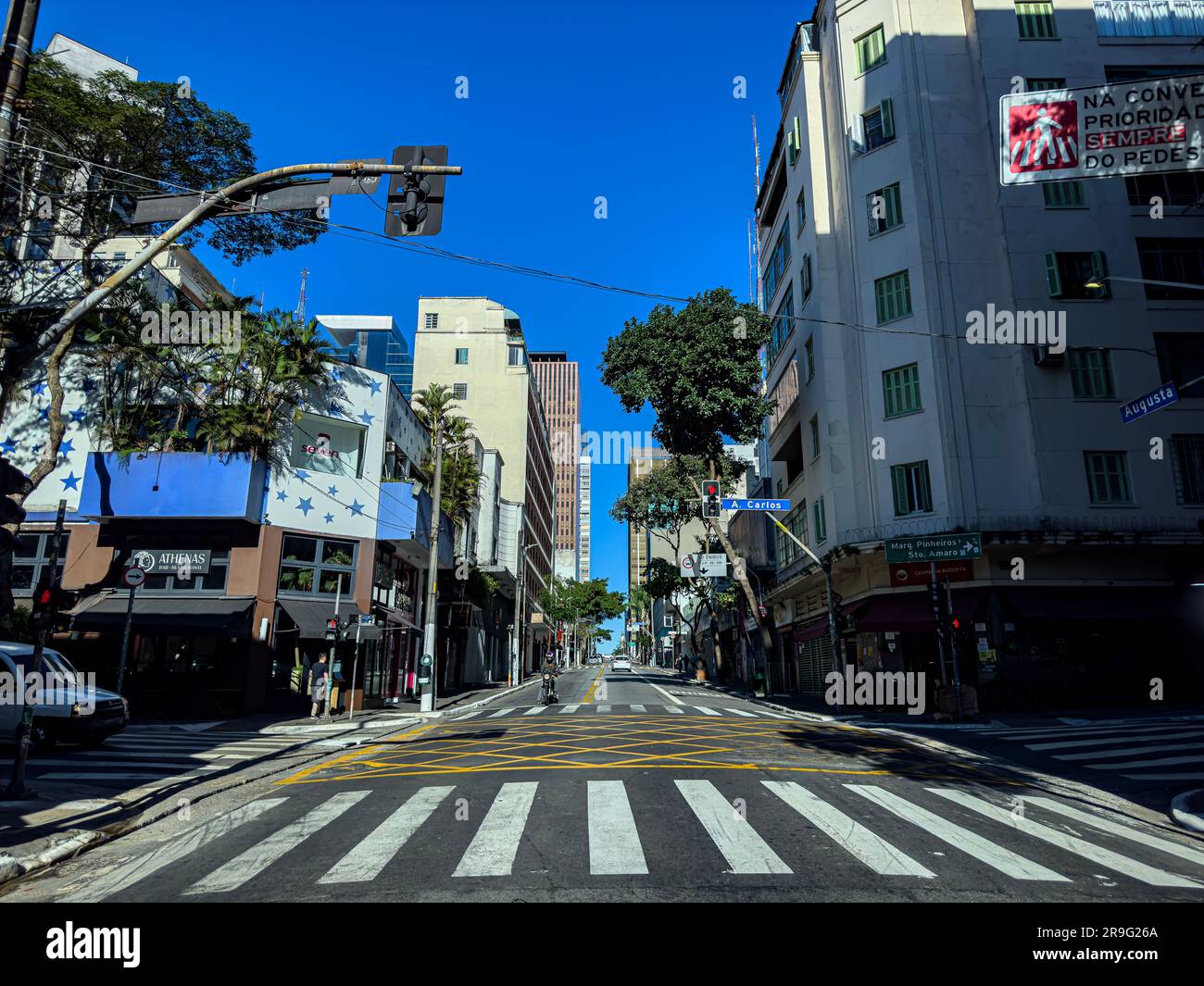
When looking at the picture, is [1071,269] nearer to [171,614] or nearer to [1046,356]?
[1046,356]

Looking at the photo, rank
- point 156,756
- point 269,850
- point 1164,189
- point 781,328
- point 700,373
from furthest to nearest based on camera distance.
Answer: point 781,328 < point 700,373 < point 1164,189 < point 156,756 < point 269,850

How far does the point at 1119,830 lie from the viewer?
27.2ft

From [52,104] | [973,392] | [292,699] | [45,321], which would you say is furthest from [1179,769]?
[45,321]

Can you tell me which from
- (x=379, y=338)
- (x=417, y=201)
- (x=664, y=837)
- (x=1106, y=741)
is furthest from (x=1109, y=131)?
(x=379, y=338)

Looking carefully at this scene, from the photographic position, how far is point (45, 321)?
23266mm

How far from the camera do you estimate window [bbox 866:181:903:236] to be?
29.7 m

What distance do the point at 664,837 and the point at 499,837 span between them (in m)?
1.65

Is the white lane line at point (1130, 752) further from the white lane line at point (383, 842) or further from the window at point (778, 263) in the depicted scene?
the window at point (778, 263)

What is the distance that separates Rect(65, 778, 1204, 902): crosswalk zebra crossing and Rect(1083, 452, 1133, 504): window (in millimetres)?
Result: 20130

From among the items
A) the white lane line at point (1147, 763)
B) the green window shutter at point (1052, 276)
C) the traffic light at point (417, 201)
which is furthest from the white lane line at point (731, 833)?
the green window shutter at point (1052, 276)

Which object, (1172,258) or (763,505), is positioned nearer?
(763,505)

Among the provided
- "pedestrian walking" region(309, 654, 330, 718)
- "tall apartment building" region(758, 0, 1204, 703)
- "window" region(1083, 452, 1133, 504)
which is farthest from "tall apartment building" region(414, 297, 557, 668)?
"window" region(1083, 452, 1133, 504)

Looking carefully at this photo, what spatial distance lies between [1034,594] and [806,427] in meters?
13.7

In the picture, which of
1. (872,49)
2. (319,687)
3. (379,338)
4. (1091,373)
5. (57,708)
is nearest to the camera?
(57,708)
